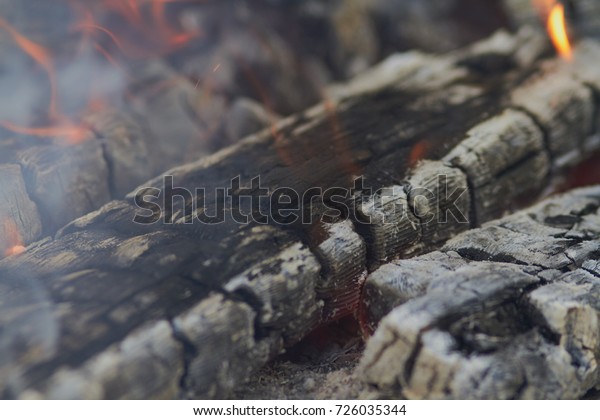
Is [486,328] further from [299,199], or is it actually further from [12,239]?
Answer: [12,239]

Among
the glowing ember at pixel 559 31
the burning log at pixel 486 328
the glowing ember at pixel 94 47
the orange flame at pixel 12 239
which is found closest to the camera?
the burning log at pixel 486 328

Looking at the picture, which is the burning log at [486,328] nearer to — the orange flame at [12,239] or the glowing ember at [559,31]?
the orange flame at [12,239]

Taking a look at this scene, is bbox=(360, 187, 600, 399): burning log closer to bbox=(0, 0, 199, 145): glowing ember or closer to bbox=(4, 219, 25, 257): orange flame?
bbox=(4, 219, 25, 257): orange flame

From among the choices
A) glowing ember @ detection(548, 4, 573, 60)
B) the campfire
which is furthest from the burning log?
glowing ember @ detection(548, 4, 573, 60)

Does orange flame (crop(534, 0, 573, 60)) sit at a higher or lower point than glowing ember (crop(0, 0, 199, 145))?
lower

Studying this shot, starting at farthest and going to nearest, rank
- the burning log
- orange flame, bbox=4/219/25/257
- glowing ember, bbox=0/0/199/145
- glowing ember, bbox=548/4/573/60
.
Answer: glowing ember, bbox=548/4/573/60 < glowing ember, bbox=0/0/199/145 < orange flame, bbox=4/219/25/257 < the burning log

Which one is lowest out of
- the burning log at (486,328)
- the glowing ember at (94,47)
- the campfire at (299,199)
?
the burning log at (486,328)

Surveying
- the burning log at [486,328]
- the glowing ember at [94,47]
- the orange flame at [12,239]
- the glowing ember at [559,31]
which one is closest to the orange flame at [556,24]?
the glowing ember at [559,31]

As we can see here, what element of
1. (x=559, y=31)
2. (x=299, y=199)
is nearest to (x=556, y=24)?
(x=559, y=31)
